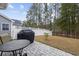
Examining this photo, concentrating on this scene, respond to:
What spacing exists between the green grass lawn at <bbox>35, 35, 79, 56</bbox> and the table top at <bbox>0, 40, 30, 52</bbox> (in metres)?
0.17

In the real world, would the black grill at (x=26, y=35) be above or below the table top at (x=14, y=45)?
above

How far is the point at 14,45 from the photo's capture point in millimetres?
2455

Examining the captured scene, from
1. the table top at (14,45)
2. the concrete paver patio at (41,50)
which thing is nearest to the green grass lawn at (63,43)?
the concrete paver patio at (41,50)

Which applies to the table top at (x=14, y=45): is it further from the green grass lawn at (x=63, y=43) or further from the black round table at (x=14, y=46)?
the green grass lawn at (x=63, y=43)

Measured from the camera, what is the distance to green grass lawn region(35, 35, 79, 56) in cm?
247

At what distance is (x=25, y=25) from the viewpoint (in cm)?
250

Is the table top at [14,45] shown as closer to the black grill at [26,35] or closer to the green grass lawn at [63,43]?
the black grill at [26,35]

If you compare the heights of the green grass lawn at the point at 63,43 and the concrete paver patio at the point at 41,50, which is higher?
the green grass lawn at the point at 63,43

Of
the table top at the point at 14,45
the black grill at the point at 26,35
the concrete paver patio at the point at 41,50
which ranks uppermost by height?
the black grill at the point at 26,35

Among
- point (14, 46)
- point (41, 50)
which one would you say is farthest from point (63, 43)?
point (14, 46)

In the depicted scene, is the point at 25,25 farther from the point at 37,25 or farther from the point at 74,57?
the point at 74,57

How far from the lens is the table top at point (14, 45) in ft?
7.95

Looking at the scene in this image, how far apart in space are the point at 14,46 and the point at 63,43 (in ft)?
2.01

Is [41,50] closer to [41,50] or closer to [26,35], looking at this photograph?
[41,50]
